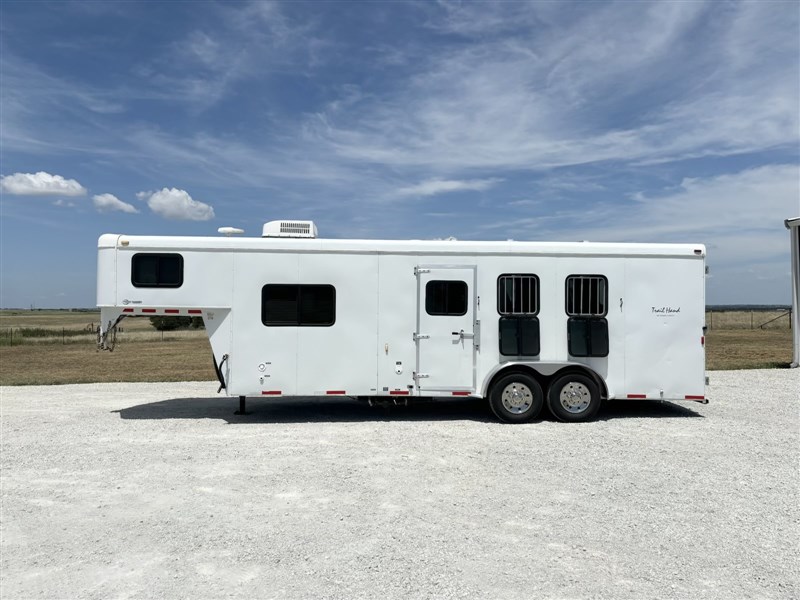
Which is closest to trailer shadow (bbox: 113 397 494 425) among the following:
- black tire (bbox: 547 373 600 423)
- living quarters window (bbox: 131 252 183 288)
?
black tire (bbox: 547 373 600 423)

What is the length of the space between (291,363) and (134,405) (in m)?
3.65

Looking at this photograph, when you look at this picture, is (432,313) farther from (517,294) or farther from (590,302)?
(590,302)

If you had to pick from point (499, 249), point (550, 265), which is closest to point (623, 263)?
point (550, 265)

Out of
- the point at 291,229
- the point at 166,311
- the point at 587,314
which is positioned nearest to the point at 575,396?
the point at 587,314

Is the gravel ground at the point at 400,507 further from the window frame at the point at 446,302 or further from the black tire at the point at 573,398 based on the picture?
the window frame at the point at 446,302

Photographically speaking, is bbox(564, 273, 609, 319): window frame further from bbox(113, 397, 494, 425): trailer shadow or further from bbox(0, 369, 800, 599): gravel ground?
bbox(113, 397, 494, 425): trailer shadow

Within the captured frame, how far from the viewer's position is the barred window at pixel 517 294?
8.56 metres

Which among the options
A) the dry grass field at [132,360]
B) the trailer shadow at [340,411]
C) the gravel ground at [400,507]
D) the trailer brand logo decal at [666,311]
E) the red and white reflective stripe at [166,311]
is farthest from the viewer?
the dry grass field at [132,360]

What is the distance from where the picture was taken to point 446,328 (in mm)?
8500

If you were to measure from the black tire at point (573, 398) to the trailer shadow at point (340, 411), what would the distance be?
0.33 meters

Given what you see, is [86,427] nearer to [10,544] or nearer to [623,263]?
[10,544]

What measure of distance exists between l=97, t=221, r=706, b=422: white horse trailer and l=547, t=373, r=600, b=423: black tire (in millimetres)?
21

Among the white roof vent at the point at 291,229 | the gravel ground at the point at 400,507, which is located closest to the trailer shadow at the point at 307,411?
the gravel ground at the point at 400,507

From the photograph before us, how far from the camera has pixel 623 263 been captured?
8.63 m
